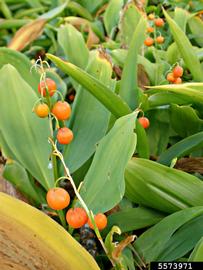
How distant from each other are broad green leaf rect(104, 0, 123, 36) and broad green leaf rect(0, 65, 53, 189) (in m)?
0.94

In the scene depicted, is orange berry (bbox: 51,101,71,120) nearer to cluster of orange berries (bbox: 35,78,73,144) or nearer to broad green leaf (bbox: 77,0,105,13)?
cluster of orange berries (bbox: 35,78,73,144)

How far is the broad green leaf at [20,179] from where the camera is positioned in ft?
2.98

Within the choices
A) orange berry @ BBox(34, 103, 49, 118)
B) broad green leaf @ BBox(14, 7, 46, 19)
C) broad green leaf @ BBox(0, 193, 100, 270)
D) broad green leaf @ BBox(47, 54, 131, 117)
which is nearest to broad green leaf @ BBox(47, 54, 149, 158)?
broad green leaf @ BBox(47, 54, 131, 117)

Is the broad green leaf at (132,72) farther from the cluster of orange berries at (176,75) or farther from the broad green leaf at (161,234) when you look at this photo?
the broad green leaf at (161,234)

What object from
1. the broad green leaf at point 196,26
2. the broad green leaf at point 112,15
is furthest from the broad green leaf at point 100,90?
the broad green leaf at point 112,15

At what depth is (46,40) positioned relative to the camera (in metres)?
1.96

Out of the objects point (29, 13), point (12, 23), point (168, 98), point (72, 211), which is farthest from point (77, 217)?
point (29, 13)

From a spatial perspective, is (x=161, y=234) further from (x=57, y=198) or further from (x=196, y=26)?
(x=196, y=26)

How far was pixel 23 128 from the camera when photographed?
Result: 3.20ft

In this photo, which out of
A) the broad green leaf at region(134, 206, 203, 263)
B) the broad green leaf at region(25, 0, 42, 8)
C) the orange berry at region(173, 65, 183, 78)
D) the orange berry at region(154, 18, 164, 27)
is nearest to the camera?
the broad green leaf at region(134, 206, 203, 263)

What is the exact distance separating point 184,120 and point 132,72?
16 centimetres

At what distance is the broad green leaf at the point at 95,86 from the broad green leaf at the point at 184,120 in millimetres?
139

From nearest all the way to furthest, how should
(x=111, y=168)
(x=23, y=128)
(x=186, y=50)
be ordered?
(x=111, y=168)
(x=23, y=128)
(x=186, y=50)

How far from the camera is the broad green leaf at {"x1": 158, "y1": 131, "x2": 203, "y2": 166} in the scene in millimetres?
954
